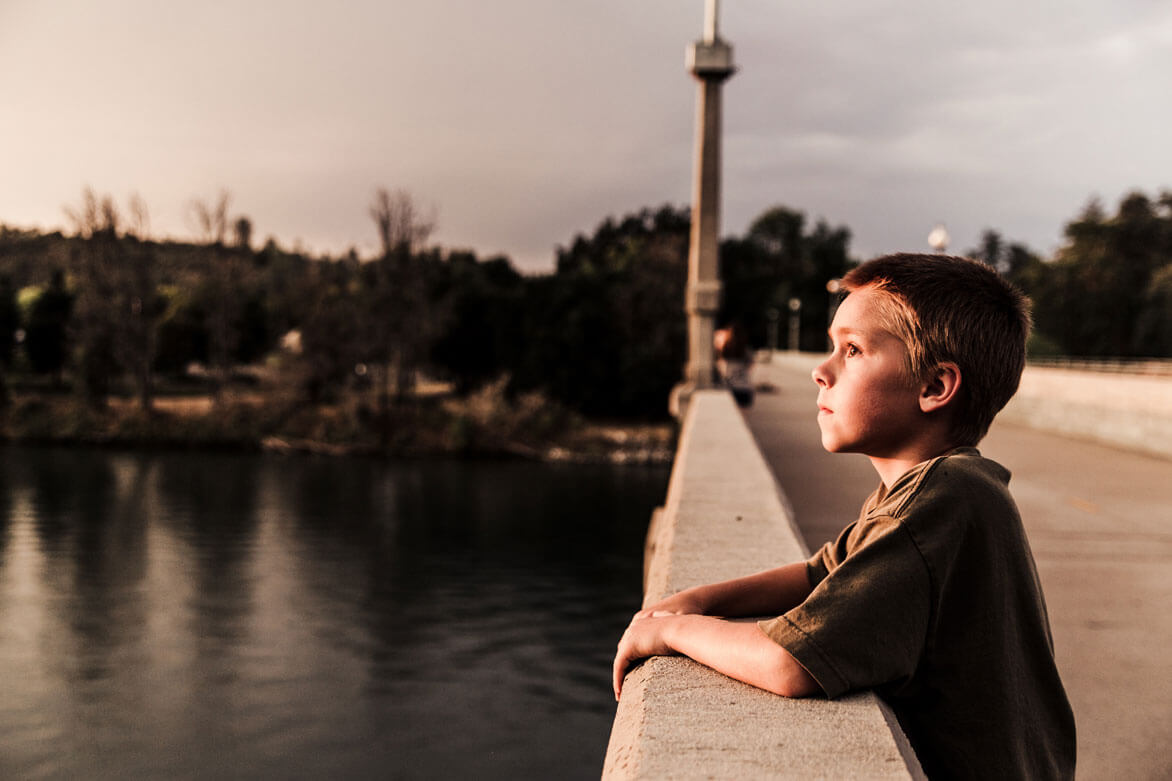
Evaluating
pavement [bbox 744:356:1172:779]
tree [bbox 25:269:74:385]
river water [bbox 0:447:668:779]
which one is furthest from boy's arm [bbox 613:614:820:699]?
tree [bbox 25:269:74:385]

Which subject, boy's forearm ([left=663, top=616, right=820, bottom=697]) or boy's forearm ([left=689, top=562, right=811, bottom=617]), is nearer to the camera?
boy's forearm ([left=663, top=616, right=820, bottom=697])

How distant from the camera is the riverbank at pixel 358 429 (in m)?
51.9

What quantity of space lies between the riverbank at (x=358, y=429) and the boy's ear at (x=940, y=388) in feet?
161

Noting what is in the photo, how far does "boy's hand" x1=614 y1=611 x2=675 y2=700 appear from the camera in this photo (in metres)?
1.94

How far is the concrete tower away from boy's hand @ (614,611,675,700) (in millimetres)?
13405

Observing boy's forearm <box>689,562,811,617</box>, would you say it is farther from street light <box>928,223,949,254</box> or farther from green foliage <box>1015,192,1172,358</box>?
green foliage <box>1015,192,1172,358</box>

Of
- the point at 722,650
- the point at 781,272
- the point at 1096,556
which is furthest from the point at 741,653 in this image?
the point at 781,272

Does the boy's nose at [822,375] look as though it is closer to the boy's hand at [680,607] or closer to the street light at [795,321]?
the boy's hand at [680,607]

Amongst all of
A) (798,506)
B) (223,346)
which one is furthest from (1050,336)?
(798,506)

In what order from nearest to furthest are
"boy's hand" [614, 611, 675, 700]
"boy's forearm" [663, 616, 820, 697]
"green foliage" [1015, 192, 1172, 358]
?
"boy's forearm" [663, 616, 820, 697], "boy's hand" [614, 611, 675, 700], "green foliage" [1015, 192, 1172, 358]

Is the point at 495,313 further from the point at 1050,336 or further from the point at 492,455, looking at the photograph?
the point at 1050,336

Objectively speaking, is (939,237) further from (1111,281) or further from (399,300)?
(1111,281)

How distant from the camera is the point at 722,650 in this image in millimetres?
1728

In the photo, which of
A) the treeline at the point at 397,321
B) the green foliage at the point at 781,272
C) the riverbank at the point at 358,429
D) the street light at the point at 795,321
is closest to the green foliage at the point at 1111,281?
the street light at the point at 795,321
